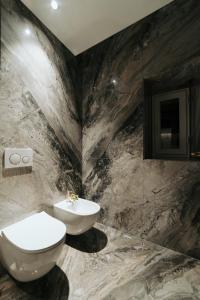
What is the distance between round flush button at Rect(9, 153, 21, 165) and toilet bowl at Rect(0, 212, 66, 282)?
1.68 feet

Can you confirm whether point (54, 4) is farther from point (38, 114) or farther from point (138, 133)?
point (138, 133)

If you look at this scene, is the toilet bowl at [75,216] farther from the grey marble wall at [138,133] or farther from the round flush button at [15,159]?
the round flush button at [15,159]

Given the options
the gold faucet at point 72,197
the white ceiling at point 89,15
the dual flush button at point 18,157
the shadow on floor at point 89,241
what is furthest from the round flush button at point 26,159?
the white ceiling at point 89,15

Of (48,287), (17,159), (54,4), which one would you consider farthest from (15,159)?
(54,4)

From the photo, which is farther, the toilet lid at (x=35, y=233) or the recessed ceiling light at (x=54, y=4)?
the recessed ceiling light at (x=54, y=4)

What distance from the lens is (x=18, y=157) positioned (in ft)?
4.46

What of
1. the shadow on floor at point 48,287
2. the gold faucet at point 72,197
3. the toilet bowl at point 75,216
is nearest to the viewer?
the shadow on floor at point 48,287

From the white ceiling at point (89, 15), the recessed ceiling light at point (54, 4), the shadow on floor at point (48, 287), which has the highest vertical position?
the white ceiling at point (89, 15)

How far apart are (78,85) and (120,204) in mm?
1704

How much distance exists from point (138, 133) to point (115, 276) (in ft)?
4.43

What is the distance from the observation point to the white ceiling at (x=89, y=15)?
1479mm

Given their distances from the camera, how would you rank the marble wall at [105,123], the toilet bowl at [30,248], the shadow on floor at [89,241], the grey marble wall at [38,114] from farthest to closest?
1. the shadow on floor at [89,241]
2. the marble wall at [105,123]
3. the grey marble wall at [38,114]
4. the toilet bowl at [30,248]

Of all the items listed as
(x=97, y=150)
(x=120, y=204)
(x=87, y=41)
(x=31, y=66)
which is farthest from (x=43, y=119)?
(x=120, y=204)

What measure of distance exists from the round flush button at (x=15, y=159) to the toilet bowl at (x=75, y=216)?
65 cm
